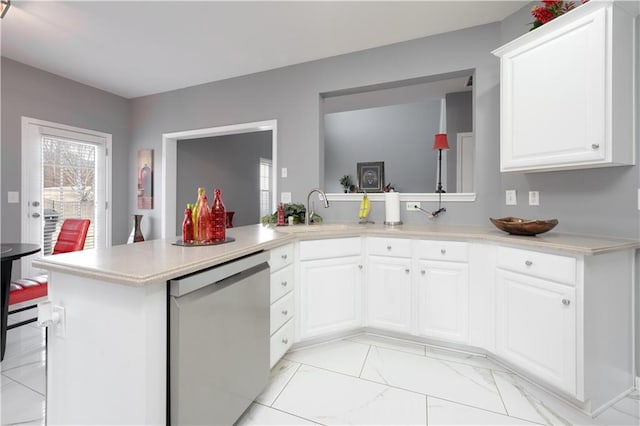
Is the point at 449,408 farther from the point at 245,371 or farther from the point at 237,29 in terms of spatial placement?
the point at 237,29

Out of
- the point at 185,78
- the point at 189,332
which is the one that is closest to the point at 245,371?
the point at 189,332

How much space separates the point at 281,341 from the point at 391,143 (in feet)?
21.7

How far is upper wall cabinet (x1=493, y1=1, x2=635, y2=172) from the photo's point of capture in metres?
1.62

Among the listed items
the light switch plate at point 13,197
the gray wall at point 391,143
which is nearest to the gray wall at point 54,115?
the light switch plate at point 13,197

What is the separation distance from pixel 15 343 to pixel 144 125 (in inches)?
120

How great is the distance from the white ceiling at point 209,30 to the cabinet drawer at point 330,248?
186 centimetres

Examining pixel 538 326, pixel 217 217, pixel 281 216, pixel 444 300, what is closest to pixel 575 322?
pixel 538 326

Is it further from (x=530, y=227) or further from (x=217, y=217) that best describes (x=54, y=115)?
(x=530, y=227)

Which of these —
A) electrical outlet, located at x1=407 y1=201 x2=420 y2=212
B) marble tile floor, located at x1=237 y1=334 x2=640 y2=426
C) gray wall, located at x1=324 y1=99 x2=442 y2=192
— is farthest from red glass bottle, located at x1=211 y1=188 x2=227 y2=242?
gray wall, located at x1=324 y1=99 x2=442 y2=192

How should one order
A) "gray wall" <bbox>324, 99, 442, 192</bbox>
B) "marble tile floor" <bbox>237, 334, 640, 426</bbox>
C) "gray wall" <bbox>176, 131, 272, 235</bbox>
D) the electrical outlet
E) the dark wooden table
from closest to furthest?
"marble tile floor" <bbox>237, 334, 640, 426</bbox>
the dark wooden table
the electrical outlet
"gray wall" <bbox>176, 131, 272, 235</bbox>
"gray wall" <bbox>324, 99, 442, 192</bbox>

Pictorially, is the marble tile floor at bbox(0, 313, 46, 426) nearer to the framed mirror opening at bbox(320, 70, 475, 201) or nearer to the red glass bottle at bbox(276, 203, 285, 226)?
the red glass bottle at bbox(276, 203, 285, 226)

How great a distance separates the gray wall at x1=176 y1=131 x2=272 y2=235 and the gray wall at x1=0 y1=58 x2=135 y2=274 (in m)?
0.75

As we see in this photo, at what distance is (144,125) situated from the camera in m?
4.30

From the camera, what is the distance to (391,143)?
25.0ft
